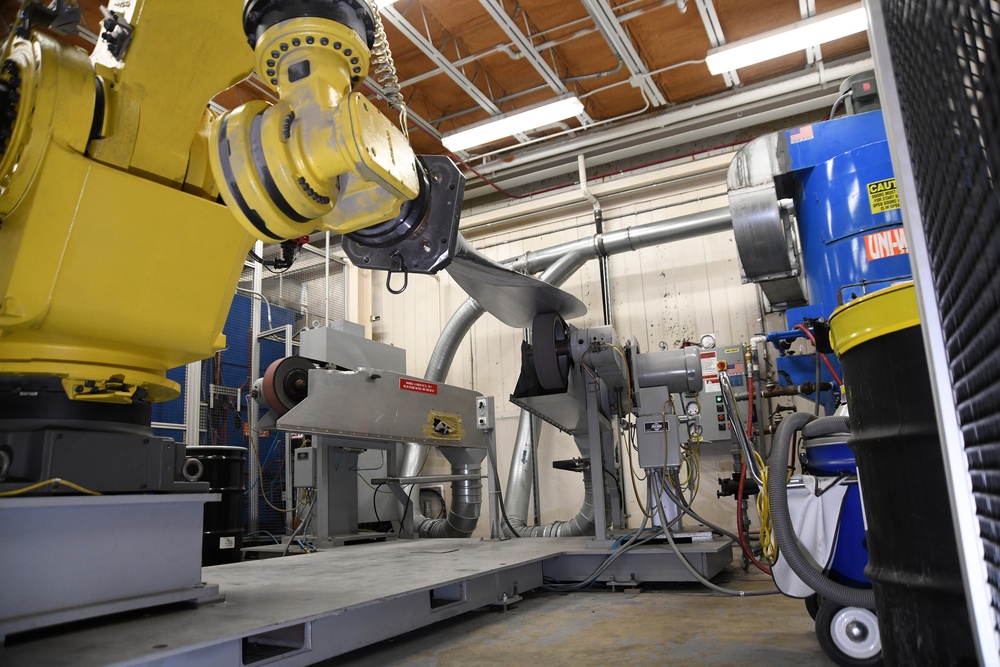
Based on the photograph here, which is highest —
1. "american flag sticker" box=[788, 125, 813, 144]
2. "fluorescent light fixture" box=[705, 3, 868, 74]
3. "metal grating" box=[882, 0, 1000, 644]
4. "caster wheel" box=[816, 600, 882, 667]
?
"fluorescent light fixture" box=[705, 3, 868, 74]

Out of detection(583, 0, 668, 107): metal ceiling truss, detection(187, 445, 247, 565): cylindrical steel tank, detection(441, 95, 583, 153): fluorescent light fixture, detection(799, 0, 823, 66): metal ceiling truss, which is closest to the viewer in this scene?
detection(187, 445, 247, 565): cylindrical steel tank

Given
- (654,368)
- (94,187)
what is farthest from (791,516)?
(94,187)

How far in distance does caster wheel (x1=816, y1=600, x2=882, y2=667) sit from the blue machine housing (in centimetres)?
151

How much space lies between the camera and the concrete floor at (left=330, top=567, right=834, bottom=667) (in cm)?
226

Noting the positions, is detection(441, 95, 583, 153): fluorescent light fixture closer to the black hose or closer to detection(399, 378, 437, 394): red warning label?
detection(399, 378, 437, 394): red warning label

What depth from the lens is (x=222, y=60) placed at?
1592 mm

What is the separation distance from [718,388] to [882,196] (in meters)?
2.42

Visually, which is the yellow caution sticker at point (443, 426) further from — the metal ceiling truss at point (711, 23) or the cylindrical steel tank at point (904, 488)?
the cylindrical steel tank at point (904, 488)

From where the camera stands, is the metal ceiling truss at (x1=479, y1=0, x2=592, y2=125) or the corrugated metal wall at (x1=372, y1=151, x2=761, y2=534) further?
the corrugated metal wall at (x1=372, y1=151, x2=761, y2=534)

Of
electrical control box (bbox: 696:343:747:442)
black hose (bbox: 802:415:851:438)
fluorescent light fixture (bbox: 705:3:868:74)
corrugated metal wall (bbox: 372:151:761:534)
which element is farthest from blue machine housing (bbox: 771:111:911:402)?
corrugated metal wall (bbox: 372:151:761:534)

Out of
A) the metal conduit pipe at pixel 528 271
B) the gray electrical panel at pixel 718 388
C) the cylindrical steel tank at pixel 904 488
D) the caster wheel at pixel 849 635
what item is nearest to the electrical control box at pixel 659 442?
the gray electrical panel at pixel 718 388

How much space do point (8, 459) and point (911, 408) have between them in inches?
81.5

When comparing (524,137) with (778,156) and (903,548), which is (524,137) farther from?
(903,548)

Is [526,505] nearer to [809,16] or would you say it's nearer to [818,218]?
[818,218]
